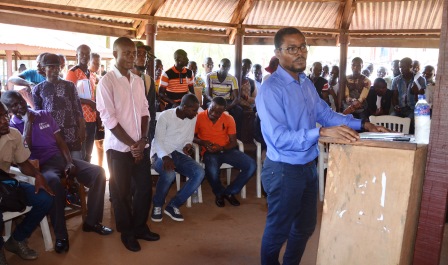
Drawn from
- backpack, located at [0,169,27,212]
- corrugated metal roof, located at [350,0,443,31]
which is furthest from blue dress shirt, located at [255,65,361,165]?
corrugated metal roof, located at [350,0,443,31]

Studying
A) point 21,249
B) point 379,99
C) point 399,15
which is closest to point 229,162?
point 21,249

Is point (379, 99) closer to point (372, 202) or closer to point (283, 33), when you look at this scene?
point (283, 33)

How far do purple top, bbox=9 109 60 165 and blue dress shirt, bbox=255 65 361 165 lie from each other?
2304mm

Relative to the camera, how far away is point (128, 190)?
344 centimetres

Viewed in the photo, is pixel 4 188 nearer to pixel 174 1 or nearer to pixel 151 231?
pixel 151 231

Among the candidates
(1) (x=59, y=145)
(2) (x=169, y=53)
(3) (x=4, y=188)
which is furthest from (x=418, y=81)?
(2) (x=169, y=53)

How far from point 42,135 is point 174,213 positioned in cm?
148

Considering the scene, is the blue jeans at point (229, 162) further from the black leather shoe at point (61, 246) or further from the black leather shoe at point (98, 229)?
the black leather shoe at point (61, 246)

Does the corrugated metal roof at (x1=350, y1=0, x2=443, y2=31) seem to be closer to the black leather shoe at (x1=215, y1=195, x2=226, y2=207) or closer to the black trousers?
the black leather shoe at (x1=215, y1=195, x2=226, y2=207)

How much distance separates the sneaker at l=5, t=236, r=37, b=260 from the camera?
3271mm

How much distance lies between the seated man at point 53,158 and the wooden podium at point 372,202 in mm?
2560

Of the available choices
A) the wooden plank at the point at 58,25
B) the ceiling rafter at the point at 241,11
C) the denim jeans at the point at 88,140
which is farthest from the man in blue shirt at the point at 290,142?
the ceiling rafter at the point at 241,11

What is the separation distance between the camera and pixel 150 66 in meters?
6.41

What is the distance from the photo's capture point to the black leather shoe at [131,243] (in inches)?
137
